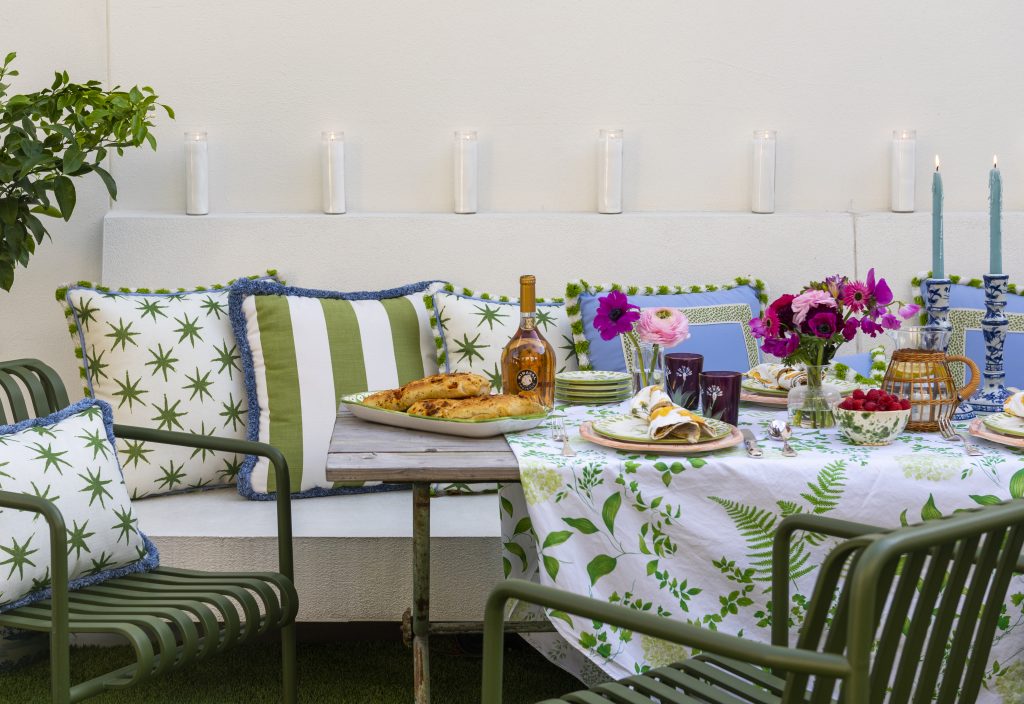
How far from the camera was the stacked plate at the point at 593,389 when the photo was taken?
2248 mm

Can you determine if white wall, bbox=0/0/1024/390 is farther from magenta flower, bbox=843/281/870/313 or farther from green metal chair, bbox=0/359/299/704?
magenta flower, bbox=843/281/870/313

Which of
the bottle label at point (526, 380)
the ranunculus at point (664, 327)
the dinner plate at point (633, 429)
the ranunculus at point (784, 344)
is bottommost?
the dinner plate at point (633, 429)

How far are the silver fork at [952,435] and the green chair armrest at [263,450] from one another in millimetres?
1203

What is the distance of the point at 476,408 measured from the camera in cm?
192

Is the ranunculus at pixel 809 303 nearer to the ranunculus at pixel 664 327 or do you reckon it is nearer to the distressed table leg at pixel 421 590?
the ranunculus at pixel 664 327

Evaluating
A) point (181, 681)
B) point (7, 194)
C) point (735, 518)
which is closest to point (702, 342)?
point (735, 518)

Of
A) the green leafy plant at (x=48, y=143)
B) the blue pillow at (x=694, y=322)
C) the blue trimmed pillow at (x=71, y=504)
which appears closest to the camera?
the blue trimmed pillow at (x=71, y=504)

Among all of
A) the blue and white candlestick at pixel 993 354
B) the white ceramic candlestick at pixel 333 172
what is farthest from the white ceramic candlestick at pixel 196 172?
the blue and white candlestick at pixel 993 354

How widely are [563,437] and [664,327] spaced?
11.3 inches

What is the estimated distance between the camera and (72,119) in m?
2.61

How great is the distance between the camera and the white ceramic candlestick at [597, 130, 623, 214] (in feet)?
10.5

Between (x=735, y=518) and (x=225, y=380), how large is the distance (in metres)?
1.42

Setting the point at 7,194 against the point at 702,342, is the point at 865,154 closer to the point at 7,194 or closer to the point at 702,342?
the point at 702,342

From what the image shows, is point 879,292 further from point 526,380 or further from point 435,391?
point 435,391
